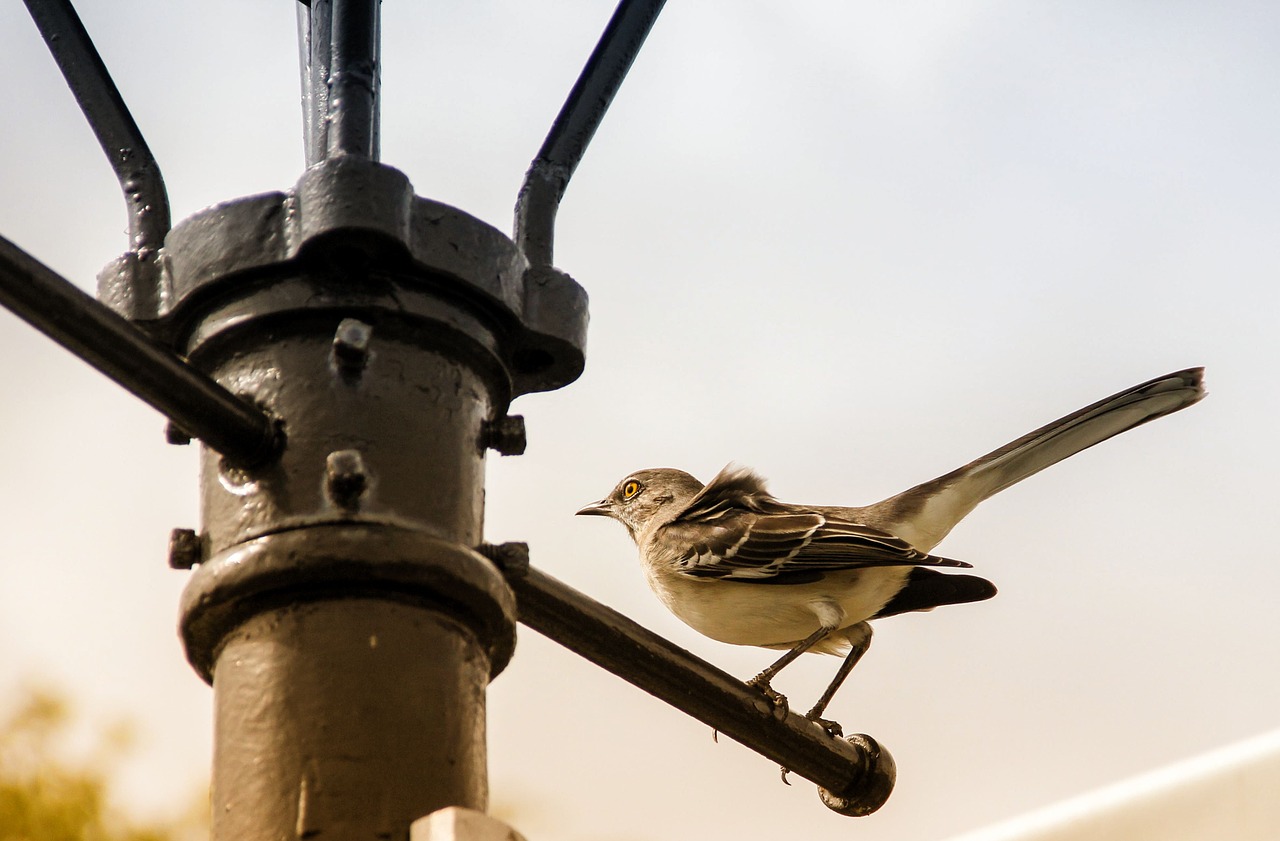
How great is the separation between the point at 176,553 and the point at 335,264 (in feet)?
1.49

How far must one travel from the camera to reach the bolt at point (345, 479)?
178 centimetres

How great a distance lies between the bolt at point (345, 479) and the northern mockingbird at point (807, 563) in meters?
2.55

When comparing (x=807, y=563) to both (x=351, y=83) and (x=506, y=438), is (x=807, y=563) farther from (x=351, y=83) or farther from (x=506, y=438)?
(x=351, y=83)

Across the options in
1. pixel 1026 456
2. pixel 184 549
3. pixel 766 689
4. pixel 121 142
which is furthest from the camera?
pixel 1026 456

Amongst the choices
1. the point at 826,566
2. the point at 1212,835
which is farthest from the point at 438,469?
the point at 826,566

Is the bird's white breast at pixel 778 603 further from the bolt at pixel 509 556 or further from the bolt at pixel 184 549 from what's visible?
the bolt at pixel 184 549

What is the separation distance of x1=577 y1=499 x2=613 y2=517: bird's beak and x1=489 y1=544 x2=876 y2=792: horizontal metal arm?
3.98 metres

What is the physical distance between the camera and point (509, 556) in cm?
196

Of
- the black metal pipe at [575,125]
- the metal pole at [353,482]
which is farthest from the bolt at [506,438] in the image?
the black metal pipe at [575,125]

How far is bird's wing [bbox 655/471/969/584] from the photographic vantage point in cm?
452

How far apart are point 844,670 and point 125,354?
2992 mm

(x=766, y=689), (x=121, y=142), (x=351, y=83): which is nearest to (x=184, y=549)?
(x=121, y=142)

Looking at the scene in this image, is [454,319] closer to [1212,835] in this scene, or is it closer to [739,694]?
[739,694]

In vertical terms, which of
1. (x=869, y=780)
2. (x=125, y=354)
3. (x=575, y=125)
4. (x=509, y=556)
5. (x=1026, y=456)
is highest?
(x=1026, y=456)
